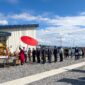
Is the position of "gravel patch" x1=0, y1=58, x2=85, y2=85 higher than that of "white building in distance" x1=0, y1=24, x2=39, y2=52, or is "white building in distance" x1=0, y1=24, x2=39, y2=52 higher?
"white building in distance" x1=0, y1=24, x2=39, y2=52

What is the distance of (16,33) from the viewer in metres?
45.8

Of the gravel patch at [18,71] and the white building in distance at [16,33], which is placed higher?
the white building in distance at [16,33]

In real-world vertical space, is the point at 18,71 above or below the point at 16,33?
below

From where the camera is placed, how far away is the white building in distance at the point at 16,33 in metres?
44.7

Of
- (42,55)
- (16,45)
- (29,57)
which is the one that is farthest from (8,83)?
(16,45)

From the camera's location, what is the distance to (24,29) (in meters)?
46.2

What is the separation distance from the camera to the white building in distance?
44656 mm

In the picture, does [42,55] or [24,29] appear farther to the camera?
[24,29]

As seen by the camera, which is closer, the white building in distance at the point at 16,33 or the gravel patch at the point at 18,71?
the gravel patch at the point at 18,71

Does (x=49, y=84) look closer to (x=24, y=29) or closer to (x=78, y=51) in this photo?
(x=78, y=51)

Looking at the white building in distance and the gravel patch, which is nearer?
the gravel patch

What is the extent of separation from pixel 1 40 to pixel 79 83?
3131 cm

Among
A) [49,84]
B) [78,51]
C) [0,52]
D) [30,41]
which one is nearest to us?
[49,84]

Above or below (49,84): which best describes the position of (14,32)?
above
